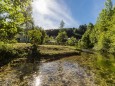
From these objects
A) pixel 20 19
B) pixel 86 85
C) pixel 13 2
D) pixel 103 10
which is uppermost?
pixel 103 10

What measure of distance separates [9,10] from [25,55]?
32.3 meters

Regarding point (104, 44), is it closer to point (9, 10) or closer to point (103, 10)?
point (103, 10)

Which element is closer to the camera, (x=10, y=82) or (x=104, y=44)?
(x=10, y=82)

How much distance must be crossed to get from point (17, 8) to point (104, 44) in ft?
249

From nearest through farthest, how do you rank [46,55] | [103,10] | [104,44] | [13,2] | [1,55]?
[13,2]
[1,55]
[46,55]
[104,44]
[103,10]

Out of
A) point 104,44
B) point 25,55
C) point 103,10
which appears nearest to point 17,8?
point 25,55

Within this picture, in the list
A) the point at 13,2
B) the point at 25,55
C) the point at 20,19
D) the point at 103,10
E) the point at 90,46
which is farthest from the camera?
the point at 90,46

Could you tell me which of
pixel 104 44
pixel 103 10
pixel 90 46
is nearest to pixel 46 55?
pixel 104 44

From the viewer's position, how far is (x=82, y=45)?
138875 mm

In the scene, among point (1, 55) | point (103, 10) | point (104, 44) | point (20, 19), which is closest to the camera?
point (20, 19)

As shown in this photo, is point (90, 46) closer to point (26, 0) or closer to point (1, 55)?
point (1, 55)

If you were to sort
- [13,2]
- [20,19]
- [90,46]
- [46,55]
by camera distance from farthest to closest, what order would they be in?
[90,46], [46,55], [20,19], [13,2]

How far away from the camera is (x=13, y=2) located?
1066 centimetres

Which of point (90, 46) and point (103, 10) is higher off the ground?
point (103, 10)
